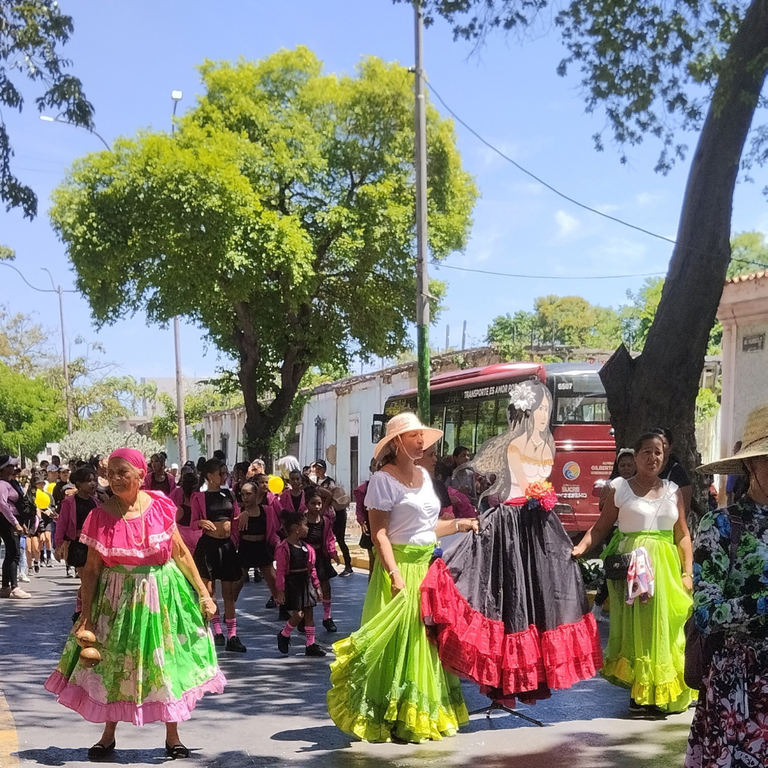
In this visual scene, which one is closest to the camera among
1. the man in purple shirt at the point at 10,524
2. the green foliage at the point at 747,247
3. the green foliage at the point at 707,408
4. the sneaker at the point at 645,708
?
the sneaker at the point at 645,708

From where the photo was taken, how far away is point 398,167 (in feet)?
78.9

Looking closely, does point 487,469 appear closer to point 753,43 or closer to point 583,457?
point 753,43

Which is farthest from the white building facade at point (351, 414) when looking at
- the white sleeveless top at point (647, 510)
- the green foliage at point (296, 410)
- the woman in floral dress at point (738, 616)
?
the woman in floral dress at point (738, 616)

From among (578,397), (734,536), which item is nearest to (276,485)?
(578,397)

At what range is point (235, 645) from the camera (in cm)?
933

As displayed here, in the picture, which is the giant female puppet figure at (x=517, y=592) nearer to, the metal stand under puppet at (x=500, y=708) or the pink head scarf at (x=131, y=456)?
the metal stand under puppet at (x=500, y=708)

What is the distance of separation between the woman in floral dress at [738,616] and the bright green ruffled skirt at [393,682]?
2.50 metres

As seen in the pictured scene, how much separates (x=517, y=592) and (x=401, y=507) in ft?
2.70

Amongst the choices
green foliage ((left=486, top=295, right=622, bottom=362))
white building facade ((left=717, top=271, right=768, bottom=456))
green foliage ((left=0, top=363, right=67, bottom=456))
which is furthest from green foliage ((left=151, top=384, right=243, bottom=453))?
white building facade ((left=717, top=271, right=768, bottom=456))

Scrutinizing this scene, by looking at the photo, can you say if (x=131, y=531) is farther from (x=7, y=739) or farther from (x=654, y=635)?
(x=654, y=635)

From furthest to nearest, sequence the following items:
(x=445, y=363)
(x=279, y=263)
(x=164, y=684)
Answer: (x=445, y=363) → (x=279, y=263) → (x=164, y=684)

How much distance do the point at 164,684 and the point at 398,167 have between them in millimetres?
19626

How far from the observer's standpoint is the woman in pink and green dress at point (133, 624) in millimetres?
5555

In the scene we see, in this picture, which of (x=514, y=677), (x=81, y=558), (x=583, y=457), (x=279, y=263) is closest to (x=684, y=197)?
(x=514, y=677)
